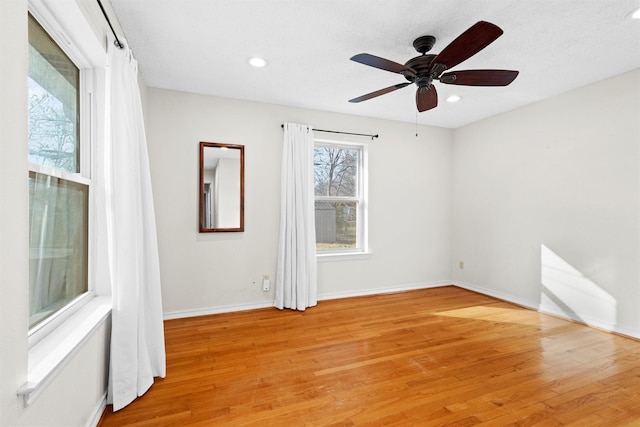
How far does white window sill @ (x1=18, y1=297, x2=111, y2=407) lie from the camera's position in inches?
41.4

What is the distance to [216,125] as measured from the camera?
352 cm

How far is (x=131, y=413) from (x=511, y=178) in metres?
4.56

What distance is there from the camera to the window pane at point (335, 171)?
4184mm

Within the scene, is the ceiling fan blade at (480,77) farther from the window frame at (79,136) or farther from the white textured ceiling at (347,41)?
the window frame at (79,136)

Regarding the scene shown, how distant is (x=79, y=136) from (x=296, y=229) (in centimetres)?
230

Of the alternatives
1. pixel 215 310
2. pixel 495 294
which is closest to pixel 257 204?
pixel 215 310

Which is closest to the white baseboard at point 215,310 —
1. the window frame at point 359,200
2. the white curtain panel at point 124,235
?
the window frame at point 359,200

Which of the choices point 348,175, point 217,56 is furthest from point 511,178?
point 217,56

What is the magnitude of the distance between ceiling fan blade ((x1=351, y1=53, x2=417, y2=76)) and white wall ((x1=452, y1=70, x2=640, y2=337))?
92.0 inches

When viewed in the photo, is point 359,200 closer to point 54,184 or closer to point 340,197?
point 340,197

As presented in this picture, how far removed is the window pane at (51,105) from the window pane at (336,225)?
282 centimetres

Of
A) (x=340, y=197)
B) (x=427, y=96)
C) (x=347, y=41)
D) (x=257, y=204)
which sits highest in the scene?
(x=347, y=41)

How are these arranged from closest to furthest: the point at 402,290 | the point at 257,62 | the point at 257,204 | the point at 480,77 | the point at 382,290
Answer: the point at 480,77
the point at 257,62
the point at 257,204
the point at 382,290
the point at 402,290

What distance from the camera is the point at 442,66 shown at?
212cm
